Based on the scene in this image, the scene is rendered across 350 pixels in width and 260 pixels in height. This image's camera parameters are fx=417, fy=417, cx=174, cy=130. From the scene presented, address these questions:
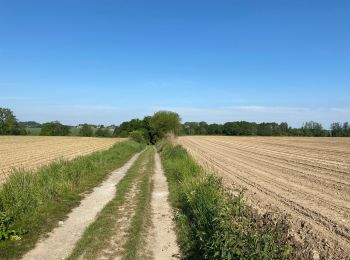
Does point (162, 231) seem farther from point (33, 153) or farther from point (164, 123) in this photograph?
point (164, 123)

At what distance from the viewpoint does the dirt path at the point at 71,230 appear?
353 inches

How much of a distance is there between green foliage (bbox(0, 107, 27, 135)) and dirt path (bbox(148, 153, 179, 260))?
116798 millimetres

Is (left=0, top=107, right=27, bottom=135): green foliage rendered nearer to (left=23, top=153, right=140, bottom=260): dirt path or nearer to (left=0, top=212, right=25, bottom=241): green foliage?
(left=23, top=153, right=140, bottom=260): dirt path

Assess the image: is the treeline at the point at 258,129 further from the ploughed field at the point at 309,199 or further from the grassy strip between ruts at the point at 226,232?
the grassy strip between ruts at the point at 226,232

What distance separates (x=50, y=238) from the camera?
400 inches

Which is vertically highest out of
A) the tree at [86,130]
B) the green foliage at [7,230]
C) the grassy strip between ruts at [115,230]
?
the tree at [86,130]

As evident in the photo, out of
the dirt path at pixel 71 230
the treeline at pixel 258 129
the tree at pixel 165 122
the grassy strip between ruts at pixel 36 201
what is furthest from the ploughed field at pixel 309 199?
the treeline at pixel 258 129

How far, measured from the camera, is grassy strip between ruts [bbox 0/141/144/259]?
1005cm

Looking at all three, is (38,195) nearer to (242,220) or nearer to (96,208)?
(96,208)

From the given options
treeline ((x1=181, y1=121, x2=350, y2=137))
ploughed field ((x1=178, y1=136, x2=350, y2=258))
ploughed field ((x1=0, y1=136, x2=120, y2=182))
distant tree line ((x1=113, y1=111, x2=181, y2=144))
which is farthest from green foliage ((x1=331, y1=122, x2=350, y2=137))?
ploughed field ((x1=178, y1=136, x2=350, y2=258))

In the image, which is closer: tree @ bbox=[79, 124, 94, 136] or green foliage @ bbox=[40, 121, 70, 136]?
green foliage @ bbox=[40, 121, 70, 136]

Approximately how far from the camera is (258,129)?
142500mm

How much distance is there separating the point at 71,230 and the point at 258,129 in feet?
443

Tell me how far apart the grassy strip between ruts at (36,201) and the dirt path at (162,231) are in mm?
2792
